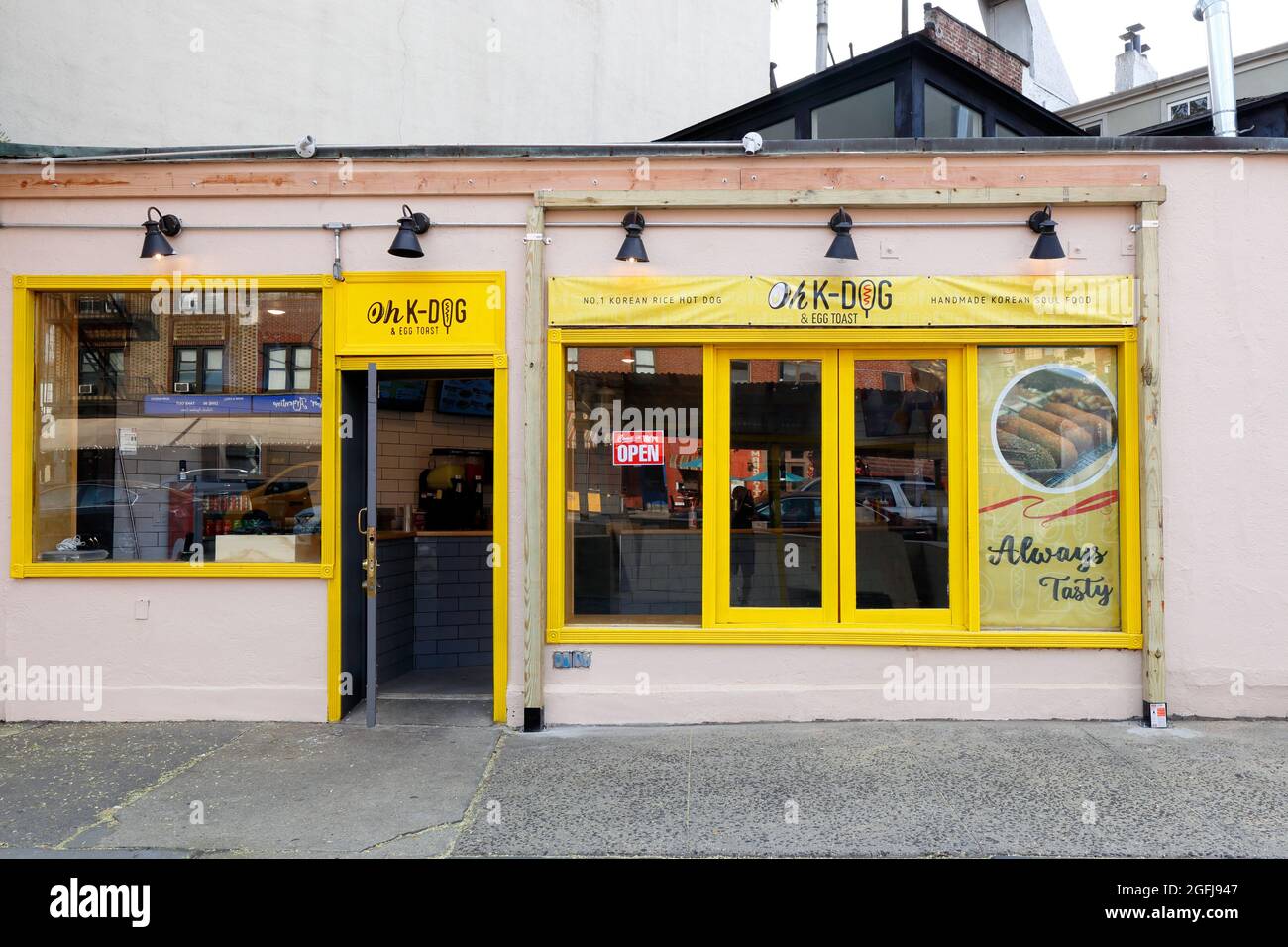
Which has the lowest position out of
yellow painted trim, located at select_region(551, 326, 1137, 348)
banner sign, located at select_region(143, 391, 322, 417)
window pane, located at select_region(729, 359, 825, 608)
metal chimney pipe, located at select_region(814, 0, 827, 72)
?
window pane, located at select_region(729, 359, 825, 608)

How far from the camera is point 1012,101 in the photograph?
35.4 ft

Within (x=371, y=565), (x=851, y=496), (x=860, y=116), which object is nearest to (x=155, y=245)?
(x=371, y=565)

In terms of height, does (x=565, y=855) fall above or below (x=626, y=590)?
below

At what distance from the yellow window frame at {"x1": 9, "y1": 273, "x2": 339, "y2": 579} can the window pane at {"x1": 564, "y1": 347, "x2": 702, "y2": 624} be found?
6.04ft

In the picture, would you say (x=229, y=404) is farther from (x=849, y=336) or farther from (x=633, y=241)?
(x=849, y=336)

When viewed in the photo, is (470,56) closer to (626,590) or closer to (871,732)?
(626,590)

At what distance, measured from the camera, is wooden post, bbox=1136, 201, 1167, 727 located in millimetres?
6078

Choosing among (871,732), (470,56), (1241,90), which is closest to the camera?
(871,732)

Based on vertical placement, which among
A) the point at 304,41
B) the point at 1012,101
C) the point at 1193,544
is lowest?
the point at 1193,544

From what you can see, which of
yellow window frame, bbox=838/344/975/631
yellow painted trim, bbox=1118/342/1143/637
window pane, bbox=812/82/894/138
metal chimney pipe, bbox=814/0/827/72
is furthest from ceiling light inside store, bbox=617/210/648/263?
metal chimney pipe, bbox=814/0/827/72

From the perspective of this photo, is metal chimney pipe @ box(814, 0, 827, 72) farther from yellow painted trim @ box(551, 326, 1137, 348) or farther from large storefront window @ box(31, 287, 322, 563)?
large storefront window @ box(31, 287, 322, 563)

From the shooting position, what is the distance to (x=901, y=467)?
6.50m

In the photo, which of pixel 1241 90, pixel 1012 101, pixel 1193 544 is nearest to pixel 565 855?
pixel 1193 544

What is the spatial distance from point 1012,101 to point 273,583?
409 inches
